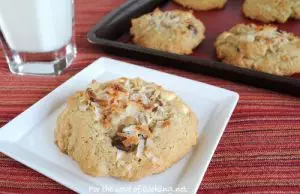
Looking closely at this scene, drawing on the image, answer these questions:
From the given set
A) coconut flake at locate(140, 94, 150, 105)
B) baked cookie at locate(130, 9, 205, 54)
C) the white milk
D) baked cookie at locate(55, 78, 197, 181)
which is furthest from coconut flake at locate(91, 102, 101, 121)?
baked cookie at locate(130, 9, 205, 54)

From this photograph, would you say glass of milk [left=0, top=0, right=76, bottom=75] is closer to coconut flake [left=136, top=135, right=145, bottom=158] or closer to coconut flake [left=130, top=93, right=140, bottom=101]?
coconut flake [left=130, top=93, right=140, bottom=101]

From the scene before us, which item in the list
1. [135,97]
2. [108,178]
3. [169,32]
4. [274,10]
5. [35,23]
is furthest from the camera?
[274,10]

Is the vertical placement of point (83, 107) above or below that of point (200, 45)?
above

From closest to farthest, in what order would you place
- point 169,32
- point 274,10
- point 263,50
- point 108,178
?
point 108,178 → point 263,50 → point 169,32 → point 274,10

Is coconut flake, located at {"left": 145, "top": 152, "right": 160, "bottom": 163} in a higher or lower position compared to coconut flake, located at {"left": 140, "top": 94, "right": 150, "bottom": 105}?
lower

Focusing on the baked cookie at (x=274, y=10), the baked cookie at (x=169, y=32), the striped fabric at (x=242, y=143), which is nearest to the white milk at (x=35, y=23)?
the striped fabric at (x=242, y=143)

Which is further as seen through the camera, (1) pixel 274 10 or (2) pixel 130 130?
(1) pixel 274 10

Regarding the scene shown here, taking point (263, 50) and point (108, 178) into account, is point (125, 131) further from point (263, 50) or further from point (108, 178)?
point (263, 50)

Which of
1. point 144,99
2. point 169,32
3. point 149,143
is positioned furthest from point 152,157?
point 169,32
